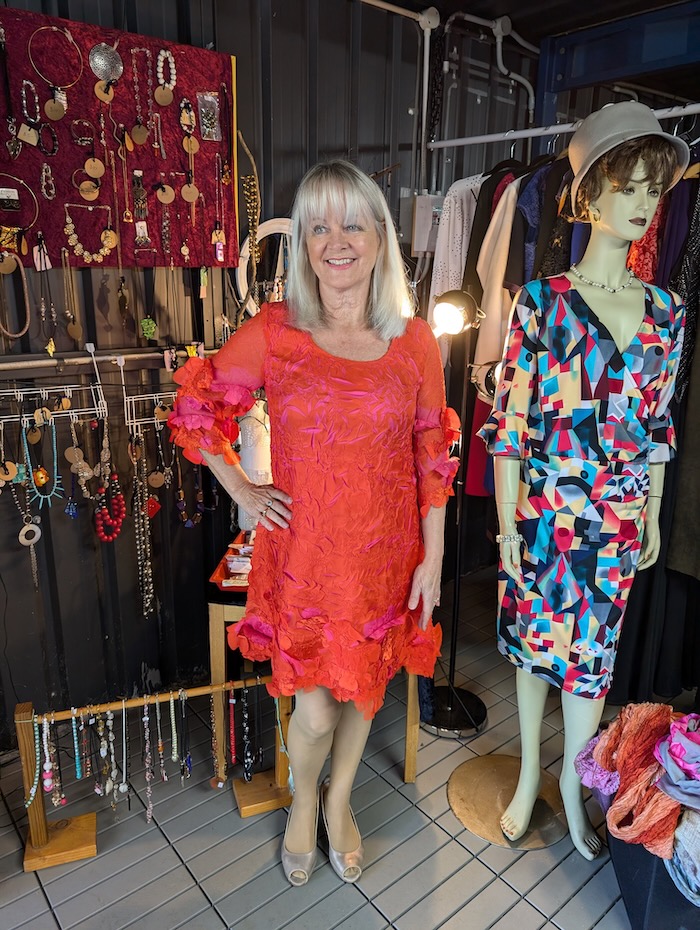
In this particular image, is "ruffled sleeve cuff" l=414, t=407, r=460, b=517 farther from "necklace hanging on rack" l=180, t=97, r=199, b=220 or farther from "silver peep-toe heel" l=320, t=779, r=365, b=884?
"necklace hanging on rack" l=180, t=97, r=199, b=220

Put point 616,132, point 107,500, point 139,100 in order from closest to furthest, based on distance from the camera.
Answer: point 616,132 → point 139,100 → point 107,500

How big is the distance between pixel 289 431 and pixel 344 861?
1.18 metres

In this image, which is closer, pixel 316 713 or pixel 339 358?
pixel 339 358

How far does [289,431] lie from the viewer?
159cm

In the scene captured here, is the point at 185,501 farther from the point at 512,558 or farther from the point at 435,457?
the point at 512,558

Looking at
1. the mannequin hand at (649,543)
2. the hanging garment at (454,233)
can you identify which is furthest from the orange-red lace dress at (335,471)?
the hanging garment at (454,233)

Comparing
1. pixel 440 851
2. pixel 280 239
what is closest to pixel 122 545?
pixel 280 239

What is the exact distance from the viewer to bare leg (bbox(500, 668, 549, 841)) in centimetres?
197

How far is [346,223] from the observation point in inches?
61.0

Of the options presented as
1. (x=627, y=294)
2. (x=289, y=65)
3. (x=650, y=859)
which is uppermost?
(x=289, y=65)

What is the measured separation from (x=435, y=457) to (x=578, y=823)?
114 cm

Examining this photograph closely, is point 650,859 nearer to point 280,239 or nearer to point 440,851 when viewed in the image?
point 440,851

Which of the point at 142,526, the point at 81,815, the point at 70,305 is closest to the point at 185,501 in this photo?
the point at 142,526

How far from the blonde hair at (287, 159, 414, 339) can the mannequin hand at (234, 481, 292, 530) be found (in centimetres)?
39
